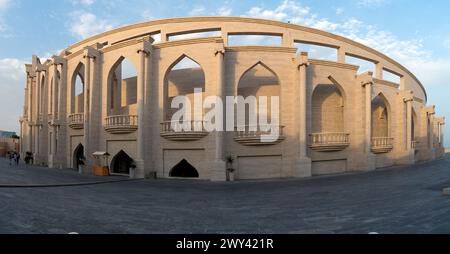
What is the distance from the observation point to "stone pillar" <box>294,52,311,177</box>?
19266 millimetres

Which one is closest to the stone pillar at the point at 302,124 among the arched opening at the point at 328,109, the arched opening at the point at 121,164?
the arched opening at the point at 328,109

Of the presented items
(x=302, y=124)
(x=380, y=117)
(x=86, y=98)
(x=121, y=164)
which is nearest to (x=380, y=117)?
(x=380, y=117)

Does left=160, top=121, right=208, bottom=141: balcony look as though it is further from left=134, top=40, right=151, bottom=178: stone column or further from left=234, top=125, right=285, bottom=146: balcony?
left=234, top=125, right=285, bottom=146: balcony

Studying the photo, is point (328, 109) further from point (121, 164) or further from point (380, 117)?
point (121, 164)

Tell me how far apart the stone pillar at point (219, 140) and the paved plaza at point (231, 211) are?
440cm

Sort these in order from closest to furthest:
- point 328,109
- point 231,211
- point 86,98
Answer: point 231,211 → point 86,98 → point 328,109

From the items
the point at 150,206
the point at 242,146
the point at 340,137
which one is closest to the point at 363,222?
the point at 150,206

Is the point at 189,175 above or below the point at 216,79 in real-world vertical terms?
below

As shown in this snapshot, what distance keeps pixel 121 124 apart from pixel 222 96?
9211mm

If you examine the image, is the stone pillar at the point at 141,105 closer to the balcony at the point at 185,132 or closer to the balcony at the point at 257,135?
the balcony at the point at 185,132

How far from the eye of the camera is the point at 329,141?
21250mm
